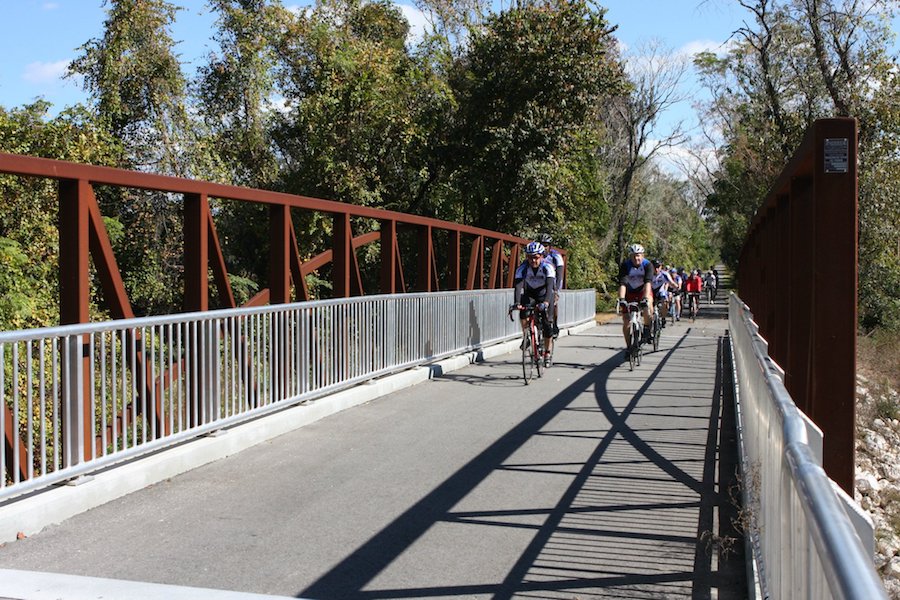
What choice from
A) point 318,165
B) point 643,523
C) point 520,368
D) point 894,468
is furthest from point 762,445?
point 318,165

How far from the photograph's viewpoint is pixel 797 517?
9.13ft

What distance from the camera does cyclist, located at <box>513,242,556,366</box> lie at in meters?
13.5

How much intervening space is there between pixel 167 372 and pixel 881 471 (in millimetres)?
8979

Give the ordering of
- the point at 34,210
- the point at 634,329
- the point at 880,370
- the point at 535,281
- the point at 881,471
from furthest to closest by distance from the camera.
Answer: the point at 880,370 → the point at 34,210 → the point at 634,329 → the point at 535,281 → the point at 881,471

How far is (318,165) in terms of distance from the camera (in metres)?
30.2

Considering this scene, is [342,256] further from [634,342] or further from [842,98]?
[842,98]

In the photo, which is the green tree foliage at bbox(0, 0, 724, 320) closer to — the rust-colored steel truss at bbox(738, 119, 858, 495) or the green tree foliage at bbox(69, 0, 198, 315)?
the green tree foliage at bbox(69, 0, 198, 315)

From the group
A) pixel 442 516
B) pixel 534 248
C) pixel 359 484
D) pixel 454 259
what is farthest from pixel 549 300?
pixel 442 516

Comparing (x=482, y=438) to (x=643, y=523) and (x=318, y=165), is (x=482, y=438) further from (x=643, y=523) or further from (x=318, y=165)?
(x=318, y=165)

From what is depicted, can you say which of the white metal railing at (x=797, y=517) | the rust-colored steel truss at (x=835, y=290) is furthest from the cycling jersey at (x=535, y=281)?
the rust-colored steel truss at (x=835, y=290)

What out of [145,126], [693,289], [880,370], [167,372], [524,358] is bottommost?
[880,370]

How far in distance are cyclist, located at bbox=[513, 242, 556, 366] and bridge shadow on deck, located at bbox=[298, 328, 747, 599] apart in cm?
451

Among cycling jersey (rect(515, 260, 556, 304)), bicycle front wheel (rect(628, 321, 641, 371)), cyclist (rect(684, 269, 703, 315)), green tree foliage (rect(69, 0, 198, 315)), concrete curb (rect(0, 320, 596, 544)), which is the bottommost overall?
concrete curb (rect(0, 320, 596, 544))

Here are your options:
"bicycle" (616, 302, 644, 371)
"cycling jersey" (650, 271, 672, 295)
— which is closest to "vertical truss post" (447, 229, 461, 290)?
"bicycle" (616, 302, 644, 371)
